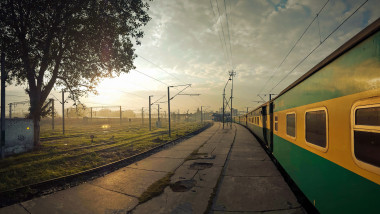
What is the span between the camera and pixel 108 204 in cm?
511

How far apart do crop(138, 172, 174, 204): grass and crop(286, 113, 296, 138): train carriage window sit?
441cm

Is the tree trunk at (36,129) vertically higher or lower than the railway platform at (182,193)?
higher

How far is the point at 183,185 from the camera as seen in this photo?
21.0 feet

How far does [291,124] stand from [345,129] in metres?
2.99

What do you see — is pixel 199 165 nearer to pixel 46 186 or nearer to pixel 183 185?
pixel 183 185

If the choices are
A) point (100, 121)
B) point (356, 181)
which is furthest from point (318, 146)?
point (100, 121)

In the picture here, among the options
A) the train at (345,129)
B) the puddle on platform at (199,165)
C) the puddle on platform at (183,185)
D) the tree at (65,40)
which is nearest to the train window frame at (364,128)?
the train at (345,129)

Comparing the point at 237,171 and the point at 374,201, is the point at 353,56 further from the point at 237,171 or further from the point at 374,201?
the point at 237,171

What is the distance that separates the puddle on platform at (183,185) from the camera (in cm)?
604

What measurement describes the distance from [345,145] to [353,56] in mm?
1238

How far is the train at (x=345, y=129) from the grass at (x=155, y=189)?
410cm

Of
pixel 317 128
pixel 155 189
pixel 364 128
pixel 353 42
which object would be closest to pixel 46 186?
pixel 155 189

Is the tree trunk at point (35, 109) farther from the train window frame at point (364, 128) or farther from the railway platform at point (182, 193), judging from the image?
the train window frame at point (364, 128)

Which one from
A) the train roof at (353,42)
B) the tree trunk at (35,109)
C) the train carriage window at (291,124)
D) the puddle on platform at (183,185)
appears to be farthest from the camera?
the tree trunk at (35,109)
